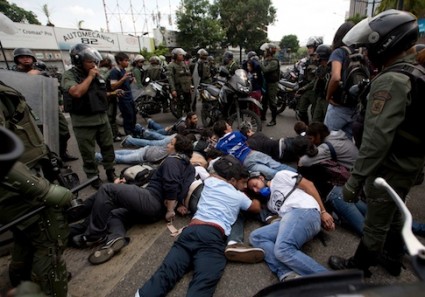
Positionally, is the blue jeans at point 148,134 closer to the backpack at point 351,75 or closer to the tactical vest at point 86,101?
the tactical vest at point 86,101

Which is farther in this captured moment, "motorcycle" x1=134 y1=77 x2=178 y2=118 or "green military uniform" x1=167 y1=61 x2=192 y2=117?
"motorcycle" x1=134 y1=77 x2=178 y2=118

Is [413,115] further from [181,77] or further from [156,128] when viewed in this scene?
[181,77]

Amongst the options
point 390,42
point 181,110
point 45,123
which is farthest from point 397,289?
point 181,110

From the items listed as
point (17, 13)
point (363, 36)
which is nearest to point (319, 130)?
point (363, 36)

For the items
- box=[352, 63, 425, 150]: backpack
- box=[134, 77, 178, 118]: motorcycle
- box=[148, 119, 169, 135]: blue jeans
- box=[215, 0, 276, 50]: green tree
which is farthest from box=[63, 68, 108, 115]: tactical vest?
box=[215, 0, 276, 50]: green tree

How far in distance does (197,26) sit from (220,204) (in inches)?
1214

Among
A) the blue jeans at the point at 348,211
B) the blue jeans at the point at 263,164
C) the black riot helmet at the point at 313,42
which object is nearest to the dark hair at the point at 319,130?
the blue jeans at the point at 263,164

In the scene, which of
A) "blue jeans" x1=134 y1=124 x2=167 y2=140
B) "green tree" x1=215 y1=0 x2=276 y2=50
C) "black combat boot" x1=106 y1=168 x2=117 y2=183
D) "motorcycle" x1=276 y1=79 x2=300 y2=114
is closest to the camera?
"black combat boot" x1=106 y1=168 x2=117 y2=183

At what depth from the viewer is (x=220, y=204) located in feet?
7.73

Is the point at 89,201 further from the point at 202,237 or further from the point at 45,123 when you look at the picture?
the point at 202,237

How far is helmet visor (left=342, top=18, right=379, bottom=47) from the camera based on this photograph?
159 cm

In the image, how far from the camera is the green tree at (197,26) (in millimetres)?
28844

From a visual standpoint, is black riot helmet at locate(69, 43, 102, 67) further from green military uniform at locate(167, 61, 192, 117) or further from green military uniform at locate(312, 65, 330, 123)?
green military uniform at locate(167, 61, 192, 117)

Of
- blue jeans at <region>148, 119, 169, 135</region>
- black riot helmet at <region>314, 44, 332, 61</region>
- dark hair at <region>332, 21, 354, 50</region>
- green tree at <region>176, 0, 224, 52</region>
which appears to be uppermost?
green tree at <region>176, 0, 224, 52</region>
